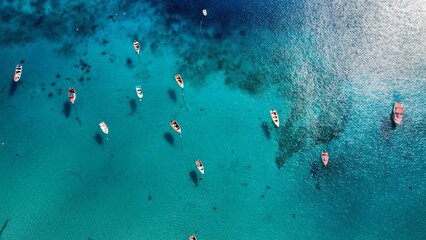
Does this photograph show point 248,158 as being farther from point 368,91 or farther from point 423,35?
point 423,35

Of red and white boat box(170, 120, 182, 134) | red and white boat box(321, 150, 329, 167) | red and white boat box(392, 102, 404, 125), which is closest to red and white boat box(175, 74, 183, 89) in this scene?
red and white boat box(170, 120, 182, 134)

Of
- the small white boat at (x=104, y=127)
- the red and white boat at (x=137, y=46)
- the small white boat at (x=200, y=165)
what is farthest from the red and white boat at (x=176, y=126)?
the red and white boat at (x=137, y=46)

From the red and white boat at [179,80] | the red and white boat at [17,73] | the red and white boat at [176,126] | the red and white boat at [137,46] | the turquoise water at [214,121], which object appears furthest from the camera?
the red and white boat at [137,46]

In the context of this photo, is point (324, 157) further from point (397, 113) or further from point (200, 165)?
point (200, 165)

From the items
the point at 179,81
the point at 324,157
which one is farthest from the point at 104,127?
the point at 324,157

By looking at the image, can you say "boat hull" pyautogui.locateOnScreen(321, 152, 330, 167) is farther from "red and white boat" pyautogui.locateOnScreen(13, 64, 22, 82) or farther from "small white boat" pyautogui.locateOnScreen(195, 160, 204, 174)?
"red and white boat" pyautogui.locateOnScreen(13, 64, 22, 82)

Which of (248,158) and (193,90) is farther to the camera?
(193,90)

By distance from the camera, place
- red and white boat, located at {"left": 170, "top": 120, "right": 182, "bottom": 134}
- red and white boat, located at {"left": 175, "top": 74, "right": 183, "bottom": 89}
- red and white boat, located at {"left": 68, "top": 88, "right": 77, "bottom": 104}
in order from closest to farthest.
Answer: red and white boat, located at {"left": 170, "top": 120, "right": 182, "bottom": 134} → red and white boat, located at {"left": 68, "top": 88, "right": 77, "bottom": 104} → red and white boat, located at {"left": 175, "top": 74, "right": 183, "bottom": 89}

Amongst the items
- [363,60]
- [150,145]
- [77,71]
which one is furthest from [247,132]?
[77,71]

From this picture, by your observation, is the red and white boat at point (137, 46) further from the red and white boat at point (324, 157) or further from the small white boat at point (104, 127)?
the red and white boat at point (324, 157)
